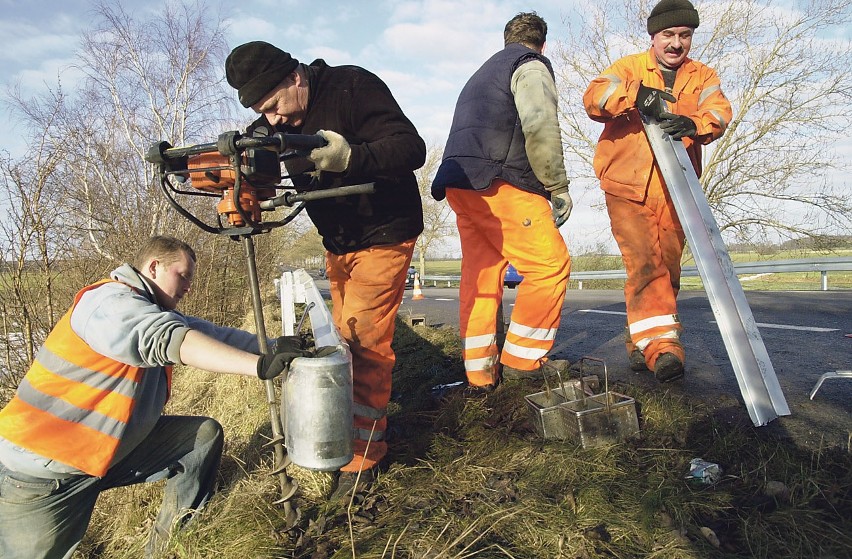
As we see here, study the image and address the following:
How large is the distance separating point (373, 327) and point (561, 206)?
1.52 m

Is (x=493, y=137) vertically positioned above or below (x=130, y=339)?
above

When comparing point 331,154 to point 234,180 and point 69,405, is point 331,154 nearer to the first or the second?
point 234,180

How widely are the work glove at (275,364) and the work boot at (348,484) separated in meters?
0.75

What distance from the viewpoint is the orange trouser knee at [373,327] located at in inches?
102

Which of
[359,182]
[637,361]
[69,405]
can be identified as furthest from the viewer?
[637,361]

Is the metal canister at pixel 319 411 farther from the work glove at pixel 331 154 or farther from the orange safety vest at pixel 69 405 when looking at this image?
the orange safety vest at pixel 69 405

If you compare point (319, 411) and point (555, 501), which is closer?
point (319, 411)

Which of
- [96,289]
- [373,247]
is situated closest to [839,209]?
[373,247]

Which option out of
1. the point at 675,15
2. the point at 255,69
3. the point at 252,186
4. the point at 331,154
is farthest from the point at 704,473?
the point at 675,15

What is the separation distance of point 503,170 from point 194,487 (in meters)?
2.52

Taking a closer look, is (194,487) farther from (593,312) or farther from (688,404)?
(593,312)

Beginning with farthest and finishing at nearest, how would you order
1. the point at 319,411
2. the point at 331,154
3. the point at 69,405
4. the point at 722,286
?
the point at 722,286 → the point at 69,405 → the point at 331,154 → the point at 319,411

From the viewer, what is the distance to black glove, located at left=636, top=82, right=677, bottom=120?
3338 mm

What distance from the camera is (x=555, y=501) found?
2035 millimetres
